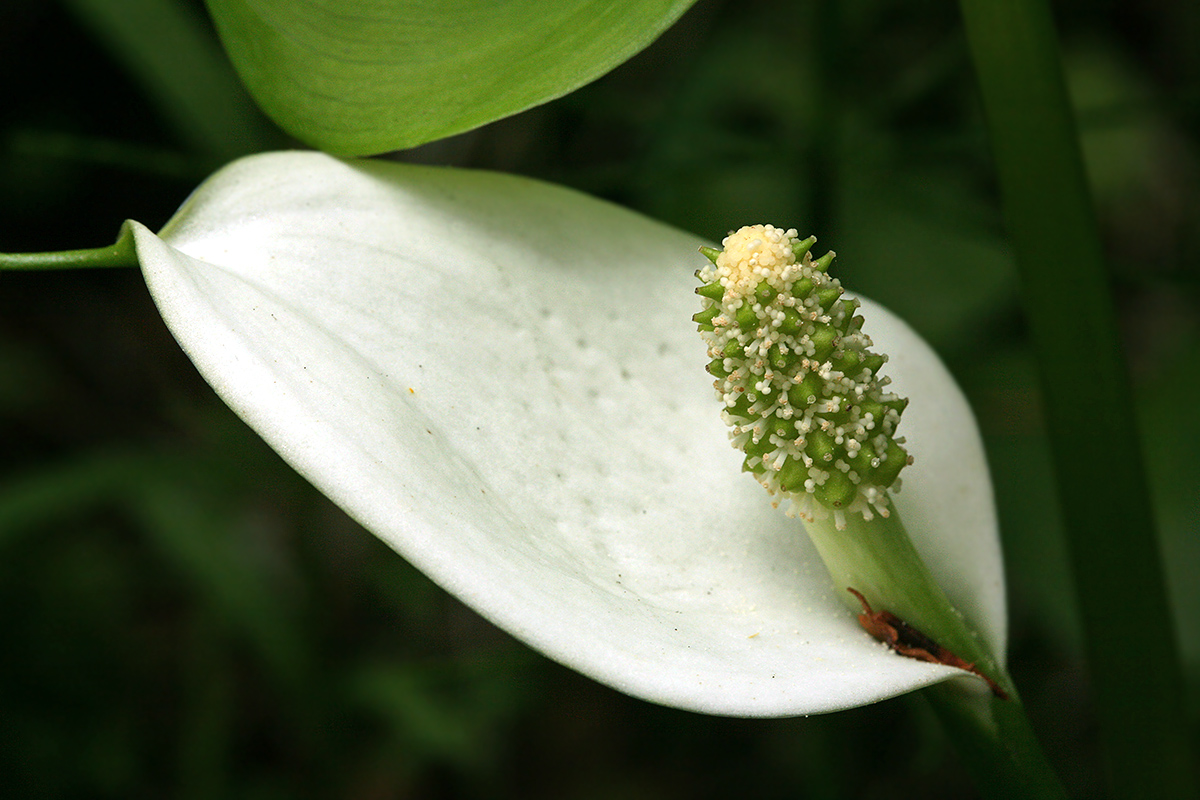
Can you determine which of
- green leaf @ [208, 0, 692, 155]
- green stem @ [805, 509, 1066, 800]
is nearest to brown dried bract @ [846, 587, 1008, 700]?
green stem @ [805, 509, 1066, 800]

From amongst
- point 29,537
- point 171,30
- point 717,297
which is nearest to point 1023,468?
point 717,297

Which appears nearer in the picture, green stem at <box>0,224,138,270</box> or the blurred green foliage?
green stem at <box>0,224,138,270</box>

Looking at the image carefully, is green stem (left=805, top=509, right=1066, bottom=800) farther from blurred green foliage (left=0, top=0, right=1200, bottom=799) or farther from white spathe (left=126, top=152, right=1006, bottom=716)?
blurred green foliage (left=0, top=0, right=1200, bottom=799)

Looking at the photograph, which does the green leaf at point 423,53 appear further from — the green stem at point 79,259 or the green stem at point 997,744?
the green stem at point 997,744

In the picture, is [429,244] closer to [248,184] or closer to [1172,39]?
[248,184]

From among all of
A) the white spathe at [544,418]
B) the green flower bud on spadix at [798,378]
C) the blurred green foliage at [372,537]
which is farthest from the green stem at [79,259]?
the blurred green foliage at [372,537]

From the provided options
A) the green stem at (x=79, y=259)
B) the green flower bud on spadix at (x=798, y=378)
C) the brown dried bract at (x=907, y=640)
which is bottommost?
the brown dried bract at (x=907, y=640)

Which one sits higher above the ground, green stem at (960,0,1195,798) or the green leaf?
the green leaf

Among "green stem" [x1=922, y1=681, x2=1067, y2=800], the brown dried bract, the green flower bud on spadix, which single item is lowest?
"green stem" [x1=922, y1=681, x2=1067, y2=800]
